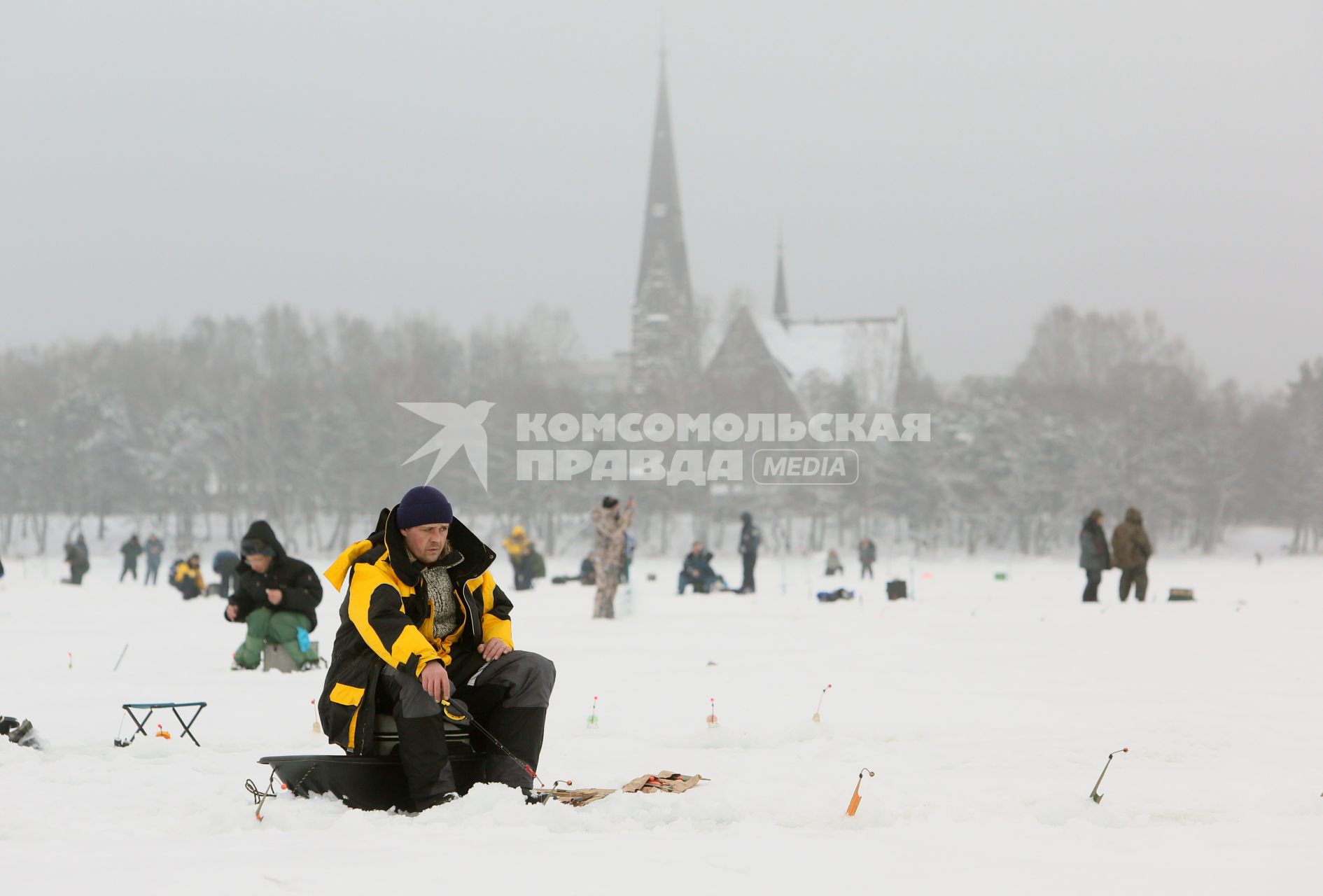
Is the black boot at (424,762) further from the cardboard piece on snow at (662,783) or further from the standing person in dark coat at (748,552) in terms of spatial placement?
the standing person in dark coat at (748,552)

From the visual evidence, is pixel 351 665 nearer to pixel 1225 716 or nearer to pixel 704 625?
pixel 1225 716

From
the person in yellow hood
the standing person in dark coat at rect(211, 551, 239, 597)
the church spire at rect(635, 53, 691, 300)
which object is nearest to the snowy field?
the standing person in dark coat at rect(211, 551, 239, 597)

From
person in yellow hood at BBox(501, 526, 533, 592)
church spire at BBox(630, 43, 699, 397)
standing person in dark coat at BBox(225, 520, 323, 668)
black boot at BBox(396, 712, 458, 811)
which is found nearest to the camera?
black boot at BBox(396, 712, 458, 811)

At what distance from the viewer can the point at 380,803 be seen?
496 cm

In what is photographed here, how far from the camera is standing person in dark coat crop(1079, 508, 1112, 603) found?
17.7 metres

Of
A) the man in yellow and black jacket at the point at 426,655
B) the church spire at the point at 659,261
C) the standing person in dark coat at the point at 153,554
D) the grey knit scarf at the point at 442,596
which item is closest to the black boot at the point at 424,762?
the man in yellow and black jacket at the point at 426,655

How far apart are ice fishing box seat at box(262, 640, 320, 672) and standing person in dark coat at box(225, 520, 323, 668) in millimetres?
28

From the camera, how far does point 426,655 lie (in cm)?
494

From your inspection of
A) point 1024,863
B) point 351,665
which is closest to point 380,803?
point 351,665

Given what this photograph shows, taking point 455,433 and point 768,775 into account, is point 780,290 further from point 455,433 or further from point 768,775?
point 768,775

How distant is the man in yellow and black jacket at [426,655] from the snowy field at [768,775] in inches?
10.8

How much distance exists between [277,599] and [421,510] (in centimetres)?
485

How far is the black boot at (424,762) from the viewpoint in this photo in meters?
4.87

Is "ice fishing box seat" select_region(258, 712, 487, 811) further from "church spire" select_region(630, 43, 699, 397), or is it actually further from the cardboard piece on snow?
"church spire" select_region(630, 43, 699, 397)
